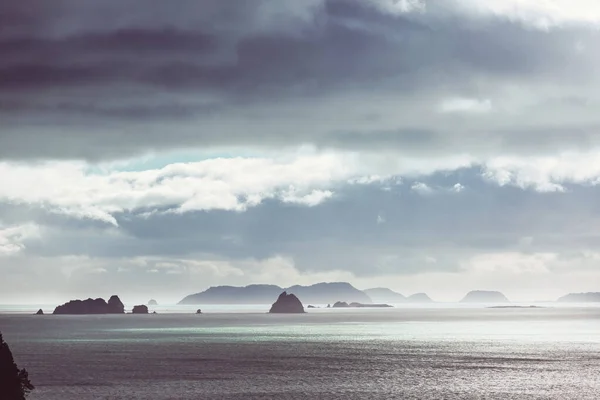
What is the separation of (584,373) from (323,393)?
2166 inches

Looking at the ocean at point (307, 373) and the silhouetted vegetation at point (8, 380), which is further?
the ocean at point (307, 373)

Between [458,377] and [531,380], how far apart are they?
11.7 meters

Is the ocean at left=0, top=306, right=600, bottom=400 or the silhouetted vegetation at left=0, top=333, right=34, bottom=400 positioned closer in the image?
the silhouetted vegetation at left=0, top=333, right=34, bottom=400

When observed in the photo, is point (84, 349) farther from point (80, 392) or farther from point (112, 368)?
point (80, 392)

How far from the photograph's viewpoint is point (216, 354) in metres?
180

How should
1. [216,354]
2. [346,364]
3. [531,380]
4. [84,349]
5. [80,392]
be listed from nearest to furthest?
[80,392], [531,380], [346,364], [216,354], [84,349]

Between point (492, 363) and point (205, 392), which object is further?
point (492, 363)

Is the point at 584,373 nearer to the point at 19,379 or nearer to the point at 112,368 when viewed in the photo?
the point at 112,368

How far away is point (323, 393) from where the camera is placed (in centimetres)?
11050

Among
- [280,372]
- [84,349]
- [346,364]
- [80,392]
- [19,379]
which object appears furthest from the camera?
[84,349]

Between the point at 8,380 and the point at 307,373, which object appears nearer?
the point at 8,380

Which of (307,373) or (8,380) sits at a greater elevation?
(8,380)

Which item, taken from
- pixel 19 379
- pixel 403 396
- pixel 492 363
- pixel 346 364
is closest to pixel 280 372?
pixel 346 364

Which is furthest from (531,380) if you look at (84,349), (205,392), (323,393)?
(84,349)
